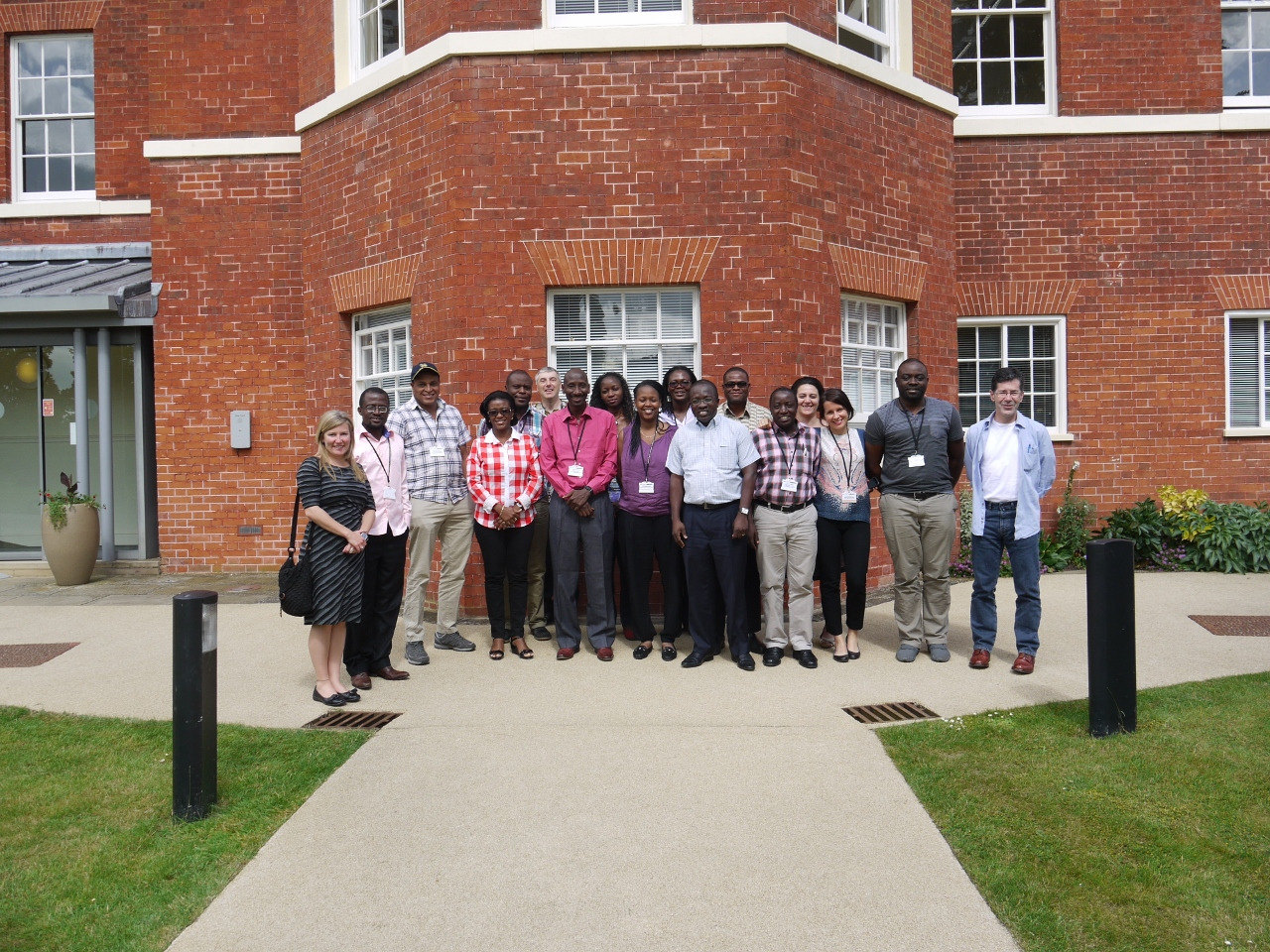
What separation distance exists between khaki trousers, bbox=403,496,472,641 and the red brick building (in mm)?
1480

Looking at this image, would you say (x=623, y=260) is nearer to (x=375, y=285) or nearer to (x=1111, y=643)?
(x=375, y=285)

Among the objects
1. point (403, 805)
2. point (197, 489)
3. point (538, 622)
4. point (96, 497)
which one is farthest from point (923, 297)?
point (96, 497)

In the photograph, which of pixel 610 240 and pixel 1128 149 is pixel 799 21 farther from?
pixel 1128 149

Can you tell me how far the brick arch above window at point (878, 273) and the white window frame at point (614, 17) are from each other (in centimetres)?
230

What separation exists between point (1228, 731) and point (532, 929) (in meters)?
3.80

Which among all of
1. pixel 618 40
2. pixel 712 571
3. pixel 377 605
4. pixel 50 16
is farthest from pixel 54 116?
pixel 712 571

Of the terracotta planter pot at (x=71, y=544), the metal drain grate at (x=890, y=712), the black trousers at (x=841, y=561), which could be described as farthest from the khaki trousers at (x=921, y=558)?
the terracotta planter pot at (x=71, y=544)

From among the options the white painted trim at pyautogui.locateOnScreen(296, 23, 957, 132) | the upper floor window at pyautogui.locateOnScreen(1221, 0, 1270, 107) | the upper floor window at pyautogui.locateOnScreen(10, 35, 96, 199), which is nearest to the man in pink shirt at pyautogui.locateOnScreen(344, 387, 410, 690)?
the white painted trim at pyautogui.locateOnScreen(296, 23, 957, 132)

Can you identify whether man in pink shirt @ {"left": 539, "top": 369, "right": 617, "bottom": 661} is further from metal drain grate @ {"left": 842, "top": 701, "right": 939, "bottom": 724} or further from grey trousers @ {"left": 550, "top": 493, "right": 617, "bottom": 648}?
metal drain grate @ {"left": 842, "top": 701, "right": 939, "bottom": 724}

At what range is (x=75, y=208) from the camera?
12.3m

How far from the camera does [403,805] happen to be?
14.4 feet

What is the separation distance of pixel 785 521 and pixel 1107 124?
713cm

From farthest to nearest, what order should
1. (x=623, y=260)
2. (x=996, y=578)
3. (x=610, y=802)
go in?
(x=623, y=260)
(x=996, y=578)
(x=610, y=802)

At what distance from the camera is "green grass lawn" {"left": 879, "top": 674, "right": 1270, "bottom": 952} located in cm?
333
